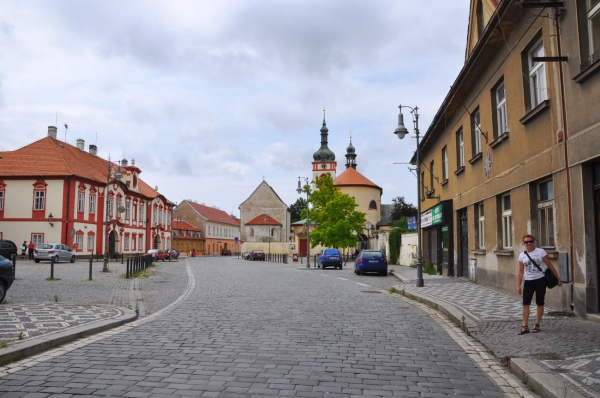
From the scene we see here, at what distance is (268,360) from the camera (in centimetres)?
664

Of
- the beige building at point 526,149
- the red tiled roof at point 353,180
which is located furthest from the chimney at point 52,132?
the beige building at point 526,149

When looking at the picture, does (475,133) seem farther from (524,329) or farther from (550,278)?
(524,329)

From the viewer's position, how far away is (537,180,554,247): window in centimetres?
1166

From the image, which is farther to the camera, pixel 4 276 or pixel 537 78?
pixel 537 78

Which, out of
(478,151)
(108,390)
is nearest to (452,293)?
(478,151)

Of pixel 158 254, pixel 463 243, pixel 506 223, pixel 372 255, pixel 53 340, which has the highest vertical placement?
pixel 506 223

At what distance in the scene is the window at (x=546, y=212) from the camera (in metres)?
11.7

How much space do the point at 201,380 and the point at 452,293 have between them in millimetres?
10776

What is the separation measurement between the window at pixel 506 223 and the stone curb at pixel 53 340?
10.3 m

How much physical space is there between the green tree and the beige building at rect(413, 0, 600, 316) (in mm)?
26431

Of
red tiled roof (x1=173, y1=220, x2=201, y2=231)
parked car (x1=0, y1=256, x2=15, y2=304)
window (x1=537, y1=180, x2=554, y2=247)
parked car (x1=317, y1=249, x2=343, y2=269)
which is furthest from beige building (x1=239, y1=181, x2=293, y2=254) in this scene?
window (x1=537, y1=180, x2=554, y2=247)

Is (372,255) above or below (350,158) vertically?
below

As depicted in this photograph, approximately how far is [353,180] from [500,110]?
60.8 m

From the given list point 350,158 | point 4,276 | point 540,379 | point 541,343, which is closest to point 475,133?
point 541,343
